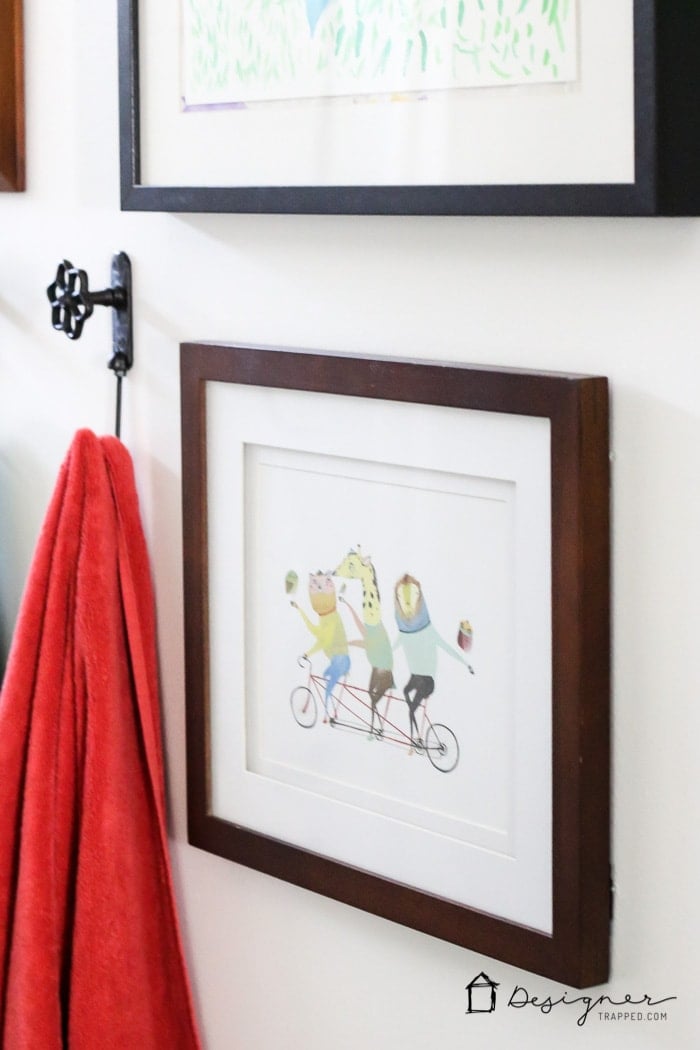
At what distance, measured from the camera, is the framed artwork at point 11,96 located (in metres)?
0.93

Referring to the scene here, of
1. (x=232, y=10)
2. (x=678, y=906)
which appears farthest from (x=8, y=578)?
(x=678, y=906)

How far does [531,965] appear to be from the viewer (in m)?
0.68

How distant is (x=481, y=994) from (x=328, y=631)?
22cm

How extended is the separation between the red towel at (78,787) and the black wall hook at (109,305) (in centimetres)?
6

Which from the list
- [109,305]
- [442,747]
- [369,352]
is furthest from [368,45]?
[442,747]

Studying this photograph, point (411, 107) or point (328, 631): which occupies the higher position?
point (411, 107)

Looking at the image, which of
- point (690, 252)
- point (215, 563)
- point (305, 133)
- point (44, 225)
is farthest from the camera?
point (44, 225)

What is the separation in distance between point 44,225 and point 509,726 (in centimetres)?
53

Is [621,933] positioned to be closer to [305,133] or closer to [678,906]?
[678,906]

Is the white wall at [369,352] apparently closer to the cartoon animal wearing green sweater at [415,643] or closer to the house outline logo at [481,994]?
the house outline logo at [481,994]

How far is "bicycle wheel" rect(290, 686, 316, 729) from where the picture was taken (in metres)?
0.79

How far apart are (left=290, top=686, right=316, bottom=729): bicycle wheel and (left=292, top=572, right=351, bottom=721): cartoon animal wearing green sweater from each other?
11 millimetres

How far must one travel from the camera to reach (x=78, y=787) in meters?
0.85

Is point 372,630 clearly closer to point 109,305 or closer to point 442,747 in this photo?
point 442,747
